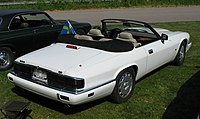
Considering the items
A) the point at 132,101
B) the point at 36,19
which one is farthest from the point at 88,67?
the point at 36,19

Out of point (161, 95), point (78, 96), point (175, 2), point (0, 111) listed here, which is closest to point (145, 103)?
point (161, 95)

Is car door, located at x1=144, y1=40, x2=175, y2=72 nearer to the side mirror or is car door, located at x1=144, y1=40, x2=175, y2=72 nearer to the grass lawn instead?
the side mirror

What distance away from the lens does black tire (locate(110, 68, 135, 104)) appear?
4.59 meters

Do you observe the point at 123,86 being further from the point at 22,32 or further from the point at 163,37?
the point at 22,32

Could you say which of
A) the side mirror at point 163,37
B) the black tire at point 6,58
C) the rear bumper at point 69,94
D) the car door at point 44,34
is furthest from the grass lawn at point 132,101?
the car door at point 44,34

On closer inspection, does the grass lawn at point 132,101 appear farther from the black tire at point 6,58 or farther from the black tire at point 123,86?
the black tire at point 6,58

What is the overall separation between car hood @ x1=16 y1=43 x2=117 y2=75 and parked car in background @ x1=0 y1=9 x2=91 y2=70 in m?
1.70

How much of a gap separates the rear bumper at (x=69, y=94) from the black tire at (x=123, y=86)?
162 mm

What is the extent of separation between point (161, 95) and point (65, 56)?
1942 mm

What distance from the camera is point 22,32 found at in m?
6.59

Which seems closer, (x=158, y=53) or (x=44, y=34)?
(x=158, y=53)

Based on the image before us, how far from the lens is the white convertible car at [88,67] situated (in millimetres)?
4070

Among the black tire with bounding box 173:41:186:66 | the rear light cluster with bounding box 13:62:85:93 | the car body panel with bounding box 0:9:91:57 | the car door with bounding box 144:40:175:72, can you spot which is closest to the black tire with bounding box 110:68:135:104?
the car door with bounding box 144:40:175:72

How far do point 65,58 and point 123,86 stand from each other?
3.53ft
